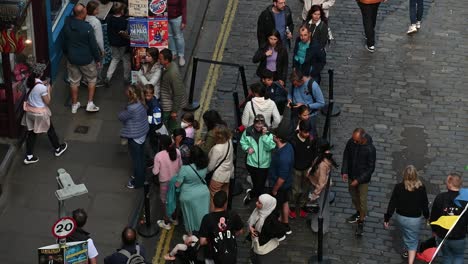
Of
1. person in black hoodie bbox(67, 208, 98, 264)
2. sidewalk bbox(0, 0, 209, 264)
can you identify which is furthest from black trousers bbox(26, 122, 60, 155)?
person in black hoodie bbox(67, 208, 98, 264)

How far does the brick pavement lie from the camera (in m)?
15.3

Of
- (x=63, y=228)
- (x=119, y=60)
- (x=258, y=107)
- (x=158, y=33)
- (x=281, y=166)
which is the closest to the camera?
(x=63, y=228)

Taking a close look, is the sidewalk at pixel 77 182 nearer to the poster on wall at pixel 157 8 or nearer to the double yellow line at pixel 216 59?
the double yellow line at pixel 216 59

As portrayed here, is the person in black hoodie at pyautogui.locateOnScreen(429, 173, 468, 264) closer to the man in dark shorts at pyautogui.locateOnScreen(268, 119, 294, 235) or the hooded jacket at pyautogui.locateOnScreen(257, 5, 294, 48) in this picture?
the man in dark shorts at pyautogui.locateOnScreen(268, 119, 294, 235)

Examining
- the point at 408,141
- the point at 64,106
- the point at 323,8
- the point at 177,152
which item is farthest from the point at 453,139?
the point at 64,106

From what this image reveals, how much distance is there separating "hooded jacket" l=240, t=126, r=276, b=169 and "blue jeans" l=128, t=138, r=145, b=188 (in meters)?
1.79

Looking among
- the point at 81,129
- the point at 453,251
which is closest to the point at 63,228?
the point at 81,129

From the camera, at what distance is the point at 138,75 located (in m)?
16.5

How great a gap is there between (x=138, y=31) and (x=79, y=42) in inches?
42.0

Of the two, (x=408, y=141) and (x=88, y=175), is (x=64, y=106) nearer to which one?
(x=88, y=175)

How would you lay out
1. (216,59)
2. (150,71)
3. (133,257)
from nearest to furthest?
(133,257) < (150,71) < (216,59)

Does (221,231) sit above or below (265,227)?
above

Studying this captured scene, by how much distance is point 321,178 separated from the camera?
14867mm

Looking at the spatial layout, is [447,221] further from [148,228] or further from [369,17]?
[369,17]
